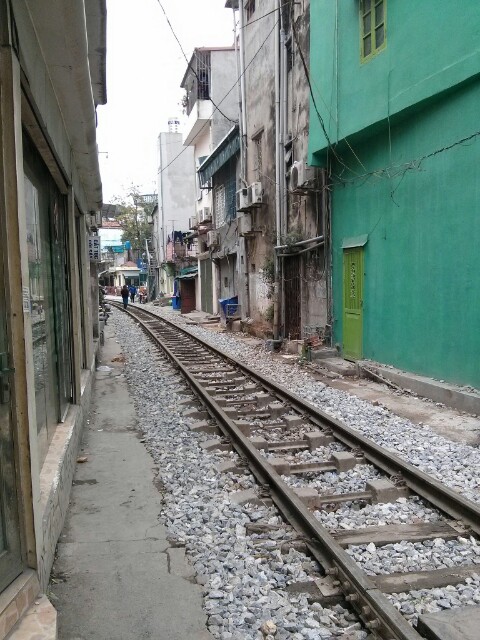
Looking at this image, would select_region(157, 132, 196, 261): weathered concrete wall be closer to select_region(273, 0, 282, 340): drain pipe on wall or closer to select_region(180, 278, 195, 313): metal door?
select_region(180, 278, 195, 313): metal door

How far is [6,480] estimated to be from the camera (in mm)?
2697

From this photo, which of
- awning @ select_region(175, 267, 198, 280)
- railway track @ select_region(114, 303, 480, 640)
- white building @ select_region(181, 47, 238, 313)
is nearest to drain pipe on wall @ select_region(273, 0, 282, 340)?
railway track @ select_region(114, 303, 480, 640)

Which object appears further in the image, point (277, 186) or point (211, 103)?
point (211, 103)

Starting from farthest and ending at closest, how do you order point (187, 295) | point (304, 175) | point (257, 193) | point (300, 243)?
point (187, 295) < point (257, 193) < point (300, 243) < point (304, 175)

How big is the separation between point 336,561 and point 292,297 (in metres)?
12.1

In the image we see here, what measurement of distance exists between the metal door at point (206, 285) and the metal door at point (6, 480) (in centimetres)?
2581

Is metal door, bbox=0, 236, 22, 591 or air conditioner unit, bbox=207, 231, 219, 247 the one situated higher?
air conditioner unit, bbox=207, 231, 219, 247

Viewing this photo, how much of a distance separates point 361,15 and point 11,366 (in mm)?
10088

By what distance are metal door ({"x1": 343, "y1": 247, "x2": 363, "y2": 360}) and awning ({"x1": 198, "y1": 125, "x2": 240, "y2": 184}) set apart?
10.5 meters

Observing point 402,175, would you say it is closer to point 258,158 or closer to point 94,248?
point 94,248

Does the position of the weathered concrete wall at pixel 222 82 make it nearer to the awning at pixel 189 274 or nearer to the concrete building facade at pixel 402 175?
the awning at pixel 189 274

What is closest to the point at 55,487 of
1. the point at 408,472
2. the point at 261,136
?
the point at 408,472

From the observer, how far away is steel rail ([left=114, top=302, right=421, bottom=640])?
2.72 metres

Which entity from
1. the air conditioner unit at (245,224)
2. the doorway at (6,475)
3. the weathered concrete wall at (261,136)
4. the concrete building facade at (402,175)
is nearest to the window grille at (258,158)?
the weathered concrete wall at (261,136)
